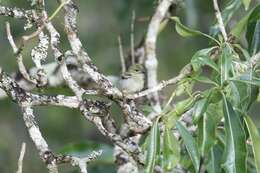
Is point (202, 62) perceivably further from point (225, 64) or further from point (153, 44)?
point (153, 44)

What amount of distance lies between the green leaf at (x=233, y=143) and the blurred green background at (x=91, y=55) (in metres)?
2.14

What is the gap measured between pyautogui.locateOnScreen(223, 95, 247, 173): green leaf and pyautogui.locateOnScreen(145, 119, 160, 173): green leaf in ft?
0.59

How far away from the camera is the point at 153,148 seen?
7.02ft

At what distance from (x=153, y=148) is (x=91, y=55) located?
2.80 metres

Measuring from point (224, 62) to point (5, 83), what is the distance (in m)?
0.59

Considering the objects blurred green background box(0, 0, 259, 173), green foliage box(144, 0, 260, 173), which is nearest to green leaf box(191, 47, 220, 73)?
green foliage box(144, 0, 260, 173)

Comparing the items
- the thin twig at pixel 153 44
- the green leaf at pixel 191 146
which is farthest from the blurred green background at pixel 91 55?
the green leaf at pixel 191 146

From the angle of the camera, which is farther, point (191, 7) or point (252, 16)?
point (191, 7)

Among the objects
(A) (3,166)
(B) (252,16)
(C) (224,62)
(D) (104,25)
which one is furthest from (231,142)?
(D) (104,25)

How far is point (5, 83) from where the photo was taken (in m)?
2.23

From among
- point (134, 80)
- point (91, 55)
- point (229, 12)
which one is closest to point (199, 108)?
point (229, 12)

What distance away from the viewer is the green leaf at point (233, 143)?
209 cm

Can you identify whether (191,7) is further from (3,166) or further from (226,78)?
(226,78)

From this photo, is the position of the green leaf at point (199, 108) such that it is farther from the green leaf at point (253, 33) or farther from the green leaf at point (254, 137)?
the green leaf at point (253, 33)
